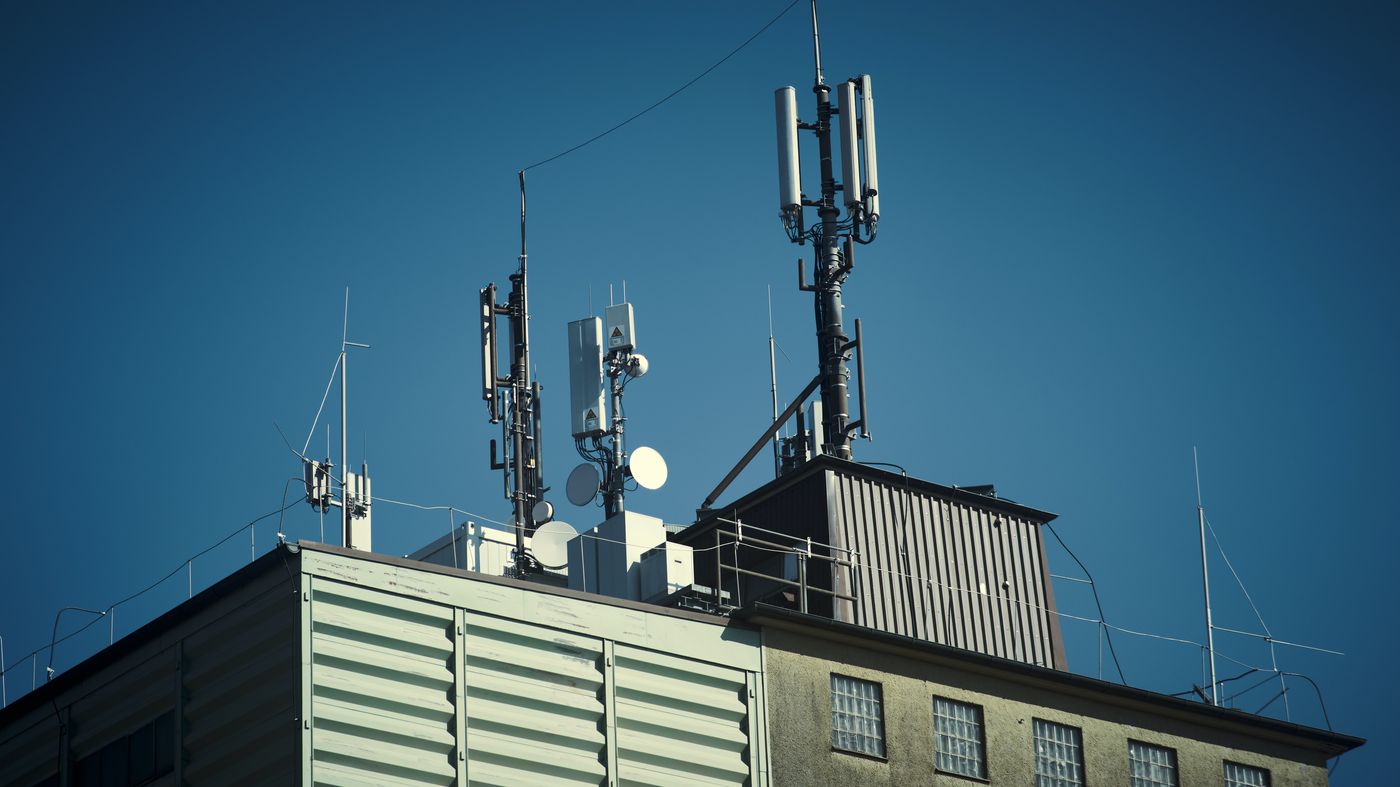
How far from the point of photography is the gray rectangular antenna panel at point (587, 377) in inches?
2172

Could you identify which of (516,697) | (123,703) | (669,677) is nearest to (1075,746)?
(669,677)

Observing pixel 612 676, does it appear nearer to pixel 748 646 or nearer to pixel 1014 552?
pixel 748 646

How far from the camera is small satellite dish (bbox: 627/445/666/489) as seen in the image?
45.5 metres

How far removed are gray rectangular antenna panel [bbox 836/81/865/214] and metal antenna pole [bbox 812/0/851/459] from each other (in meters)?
0.82

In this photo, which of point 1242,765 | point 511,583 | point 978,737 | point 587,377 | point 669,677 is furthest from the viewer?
point 587,377

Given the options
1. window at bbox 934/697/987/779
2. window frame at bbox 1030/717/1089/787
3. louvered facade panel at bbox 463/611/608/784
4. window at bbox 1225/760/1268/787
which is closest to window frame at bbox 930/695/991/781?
window at bbox 934/697/987/779

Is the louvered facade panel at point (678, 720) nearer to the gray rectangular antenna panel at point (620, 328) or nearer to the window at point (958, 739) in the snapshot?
the window at point (958, 739)

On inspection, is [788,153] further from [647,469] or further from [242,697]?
[242,697]

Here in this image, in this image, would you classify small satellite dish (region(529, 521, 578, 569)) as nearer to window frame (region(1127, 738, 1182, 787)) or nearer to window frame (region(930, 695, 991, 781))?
window frame (region(930, 695, 991, 781))

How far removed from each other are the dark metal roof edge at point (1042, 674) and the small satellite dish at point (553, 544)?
24.1ft

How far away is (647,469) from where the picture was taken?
45.8 meters

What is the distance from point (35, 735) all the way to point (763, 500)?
1501 cm

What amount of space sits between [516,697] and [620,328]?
953 inches

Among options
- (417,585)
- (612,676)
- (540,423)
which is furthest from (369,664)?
(540,423)
